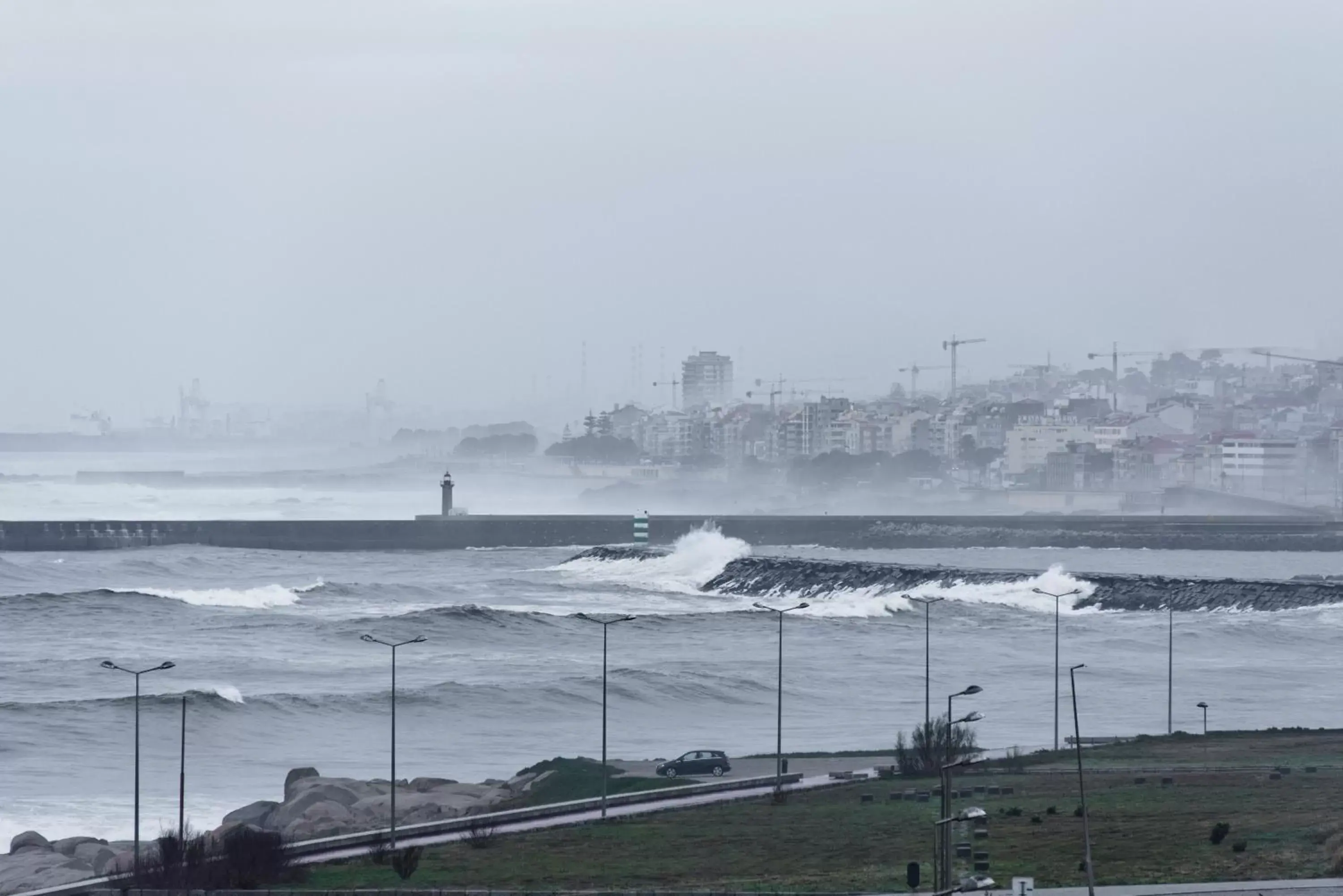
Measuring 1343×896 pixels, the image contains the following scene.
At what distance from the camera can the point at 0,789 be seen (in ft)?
103

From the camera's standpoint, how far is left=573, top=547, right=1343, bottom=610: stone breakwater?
64.0 meters

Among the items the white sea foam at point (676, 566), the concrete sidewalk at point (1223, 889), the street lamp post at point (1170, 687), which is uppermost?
the concrete sidewalk at point (1223, 889)

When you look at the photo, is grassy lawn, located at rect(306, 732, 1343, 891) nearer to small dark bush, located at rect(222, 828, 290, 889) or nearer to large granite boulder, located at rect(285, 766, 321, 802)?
small dark bush, located at rect(222, 828, 290, 889)

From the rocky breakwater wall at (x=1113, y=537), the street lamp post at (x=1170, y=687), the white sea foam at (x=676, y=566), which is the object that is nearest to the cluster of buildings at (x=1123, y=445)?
the rocky breakwater wall at (x=1113, y=537)

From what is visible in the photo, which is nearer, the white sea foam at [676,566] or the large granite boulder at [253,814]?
the large granite boulder at [253,814]

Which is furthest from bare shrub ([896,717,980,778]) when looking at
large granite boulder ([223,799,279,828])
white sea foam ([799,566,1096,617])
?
white sea foam ([799,566,1096,617])

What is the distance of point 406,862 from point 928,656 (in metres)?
16.2

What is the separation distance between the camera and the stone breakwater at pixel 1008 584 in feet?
A: 210

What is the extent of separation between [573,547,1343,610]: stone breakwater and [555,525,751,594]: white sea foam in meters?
0.99

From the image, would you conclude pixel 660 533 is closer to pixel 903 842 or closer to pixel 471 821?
pixel 471 821

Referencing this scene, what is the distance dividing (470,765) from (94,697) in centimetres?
1189

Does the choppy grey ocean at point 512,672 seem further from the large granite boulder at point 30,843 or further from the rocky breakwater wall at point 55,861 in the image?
the rocky breakwater wall at point 55,861

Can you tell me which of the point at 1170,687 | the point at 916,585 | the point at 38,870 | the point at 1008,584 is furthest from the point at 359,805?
the point at 916,585

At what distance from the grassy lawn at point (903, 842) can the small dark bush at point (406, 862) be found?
130 millimetres
